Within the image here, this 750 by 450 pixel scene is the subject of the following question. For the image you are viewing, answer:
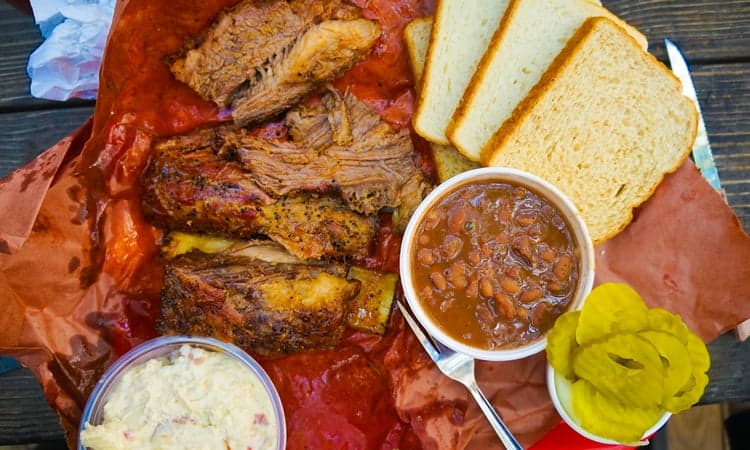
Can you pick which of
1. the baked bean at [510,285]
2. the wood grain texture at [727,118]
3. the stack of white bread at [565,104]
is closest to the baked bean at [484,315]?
the baked bean at [510,285]

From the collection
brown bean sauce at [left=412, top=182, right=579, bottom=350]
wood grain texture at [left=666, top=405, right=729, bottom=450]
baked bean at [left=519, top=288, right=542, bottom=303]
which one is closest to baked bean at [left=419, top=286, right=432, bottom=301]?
brown bean sauce at [left=412, top=182, right=579, bottom=350]

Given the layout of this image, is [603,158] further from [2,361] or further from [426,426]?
[2,361]

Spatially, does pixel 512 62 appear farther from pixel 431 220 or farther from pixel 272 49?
pixel 272 49

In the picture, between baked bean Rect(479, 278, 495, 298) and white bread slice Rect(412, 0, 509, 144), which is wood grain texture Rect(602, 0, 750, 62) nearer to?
white bread slice Rect(412, 0, 509, 144)

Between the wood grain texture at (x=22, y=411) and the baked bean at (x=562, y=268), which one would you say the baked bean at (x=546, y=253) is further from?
the wood grain texture at (x=22, y=411)

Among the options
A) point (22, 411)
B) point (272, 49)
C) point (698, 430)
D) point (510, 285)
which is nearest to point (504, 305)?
point (510, 285)

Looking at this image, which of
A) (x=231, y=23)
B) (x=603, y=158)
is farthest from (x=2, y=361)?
(x=603, y=158)

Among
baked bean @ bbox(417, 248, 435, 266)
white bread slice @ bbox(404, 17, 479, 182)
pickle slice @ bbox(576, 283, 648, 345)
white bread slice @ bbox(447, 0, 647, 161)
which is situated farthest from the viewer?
white bread slice @ bbox(404, 17, 479, 182)

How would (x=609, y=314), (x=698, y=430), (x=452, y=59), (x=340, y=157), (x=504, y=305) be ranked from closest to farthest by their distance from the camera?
Answer: (x=609, y=314) → (x=504, y=305) → (x=340, y=157) → (x=452, y=59) → (x=698, y=430)
